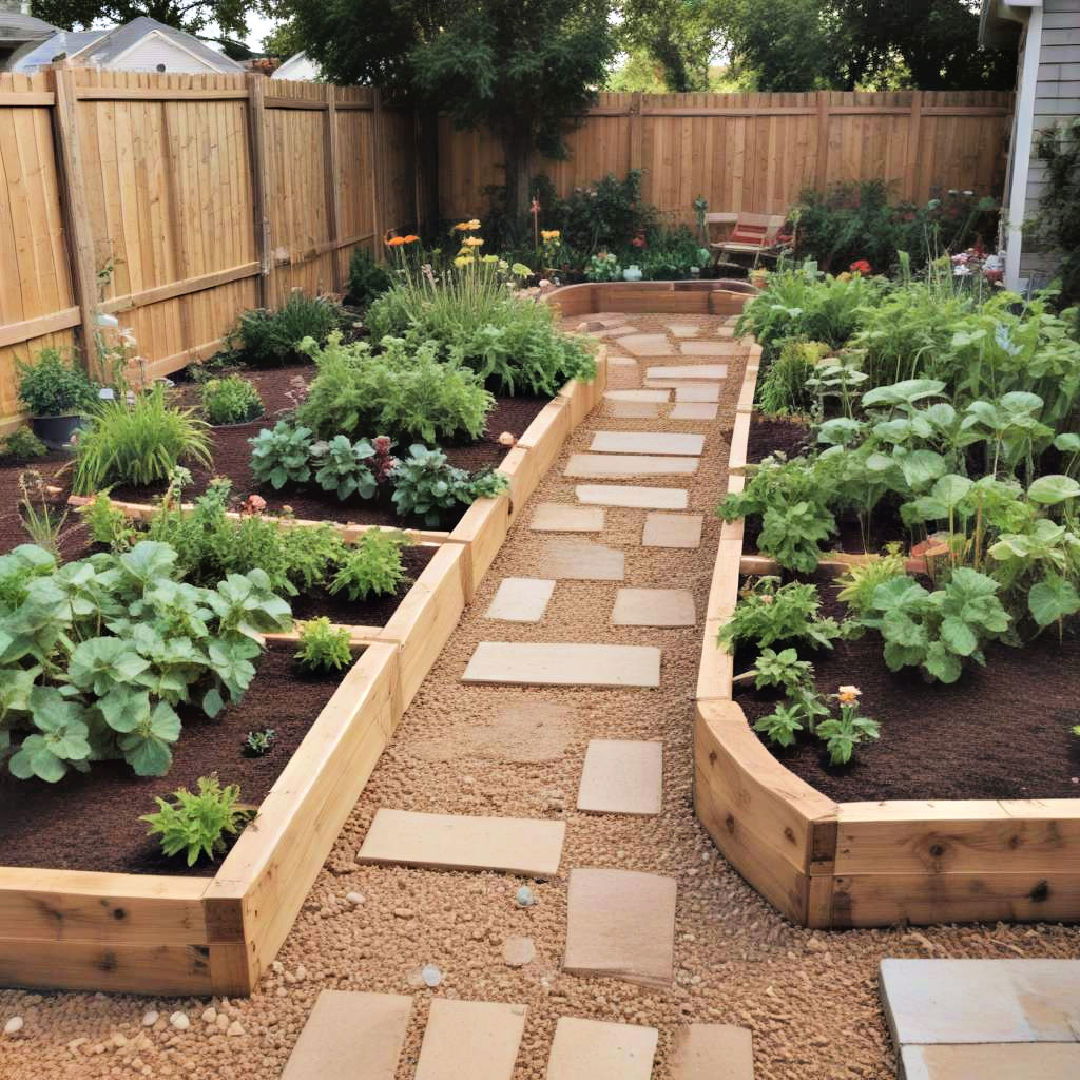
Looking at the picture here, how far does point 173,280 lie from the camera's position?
785 cm

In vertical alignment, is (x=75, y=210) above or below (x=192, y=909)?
above

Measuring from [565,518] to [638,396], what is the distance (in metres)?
2.50

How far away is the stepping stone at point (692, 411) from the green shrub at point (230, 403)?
256cm

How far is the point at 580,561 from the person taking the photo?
522 centimetres

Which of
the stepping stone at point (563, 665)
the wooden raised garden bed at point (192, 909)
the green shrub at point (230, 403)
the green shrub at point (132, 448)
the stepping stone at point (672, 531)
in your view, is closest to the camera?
the wooden raised garden bed at point (192, 909)

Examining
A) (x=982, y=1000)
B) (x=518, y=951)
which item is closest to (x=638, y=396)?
(x=518, y=951)

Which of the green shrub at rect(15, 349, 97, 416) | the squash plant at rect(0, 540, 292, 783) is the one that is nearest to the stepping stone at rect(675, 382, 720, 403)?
the green shrub at rect(15, 349, 97, 416)

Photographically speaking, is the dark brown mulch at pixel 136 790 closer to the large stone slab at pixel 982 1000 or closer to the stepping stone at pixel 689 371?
the large stone slab at pixel 982 1000

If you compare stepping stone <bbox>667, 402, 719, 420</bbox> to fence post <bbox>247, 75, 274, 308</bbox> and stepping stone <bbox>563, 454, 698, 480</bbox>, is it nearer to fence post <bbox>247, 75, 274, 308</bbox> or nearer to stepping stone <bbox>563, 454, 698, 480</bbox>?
stepping stone <bbox>563, 454, 698, 480</bbox>

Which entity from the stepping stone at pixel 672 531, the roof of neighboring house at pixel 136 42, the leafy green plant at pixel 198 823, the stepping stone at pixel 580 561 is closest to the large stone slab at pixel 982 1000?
the leafy green plant at pixel 198 823

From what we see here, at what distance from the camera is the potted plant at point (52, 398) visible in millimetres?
6055

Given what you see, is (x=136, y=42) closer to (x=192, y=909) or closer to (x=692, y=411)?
(x=692, y=411)

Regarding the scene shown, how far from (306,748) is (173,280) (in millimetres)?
5481

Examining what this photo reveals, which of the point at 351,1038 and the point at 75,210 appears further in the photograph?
the point at 75,210
